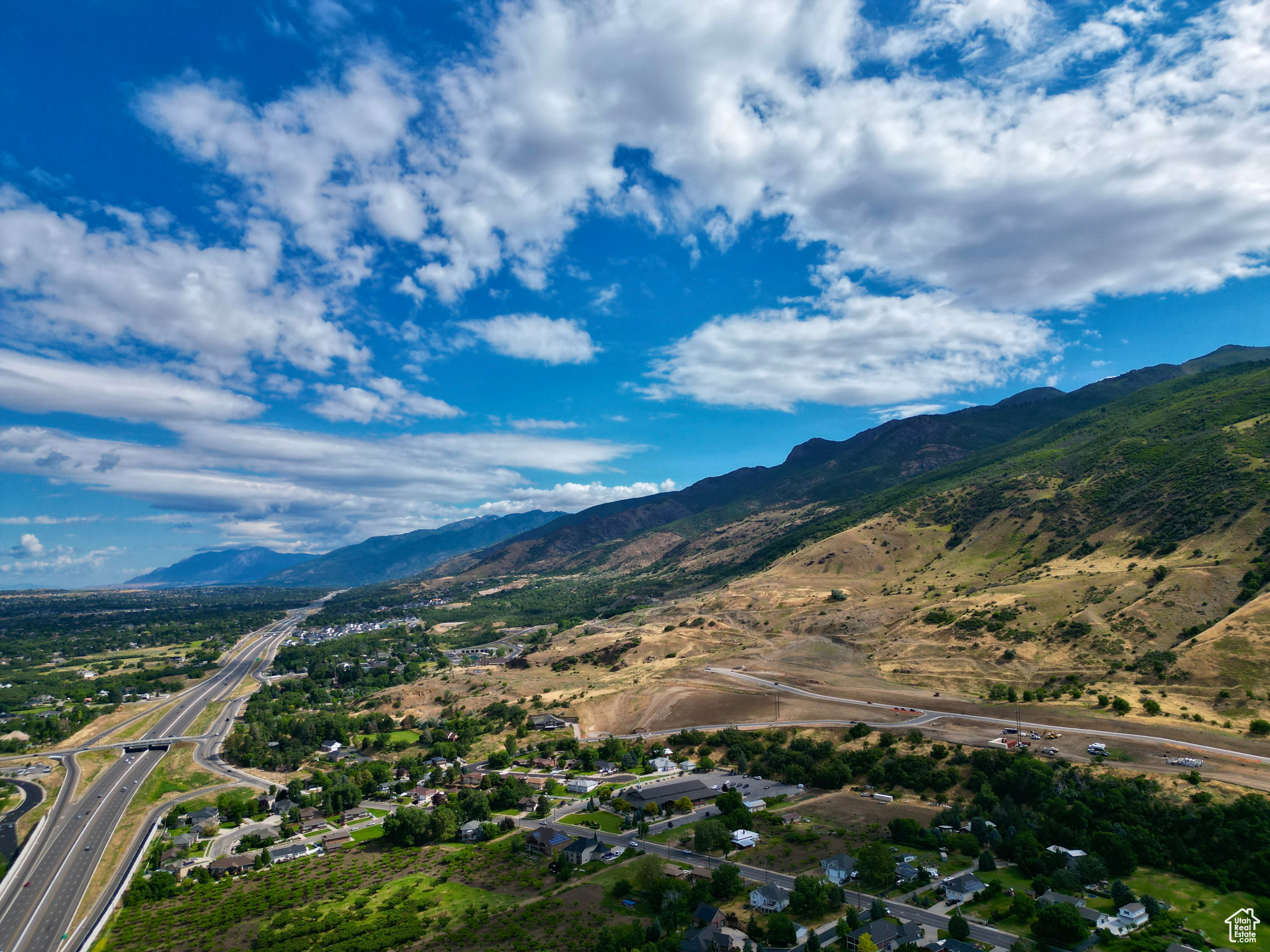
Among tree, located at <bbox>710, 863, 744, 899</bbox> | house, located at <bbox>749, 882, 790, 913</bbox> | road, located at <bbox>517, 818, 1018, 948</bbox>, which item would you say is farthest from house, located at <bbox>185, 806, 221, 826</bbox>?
house, located at <bbox>749, 882, 790, 913</bbox>

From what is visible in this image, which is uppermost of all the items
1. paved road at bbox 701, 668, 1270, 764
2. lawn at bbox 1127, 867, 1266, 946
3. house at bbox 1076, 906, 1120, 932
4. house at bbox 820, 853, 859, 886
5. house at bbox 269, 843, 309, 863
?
paved road at bbox 701, 668, 1270, 764

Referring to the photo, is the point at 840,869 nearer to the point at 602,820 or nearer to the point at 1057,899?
the point at 1057,899

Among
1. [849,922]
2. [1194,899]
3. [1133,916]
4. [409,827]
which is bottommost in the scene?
[1194,899]

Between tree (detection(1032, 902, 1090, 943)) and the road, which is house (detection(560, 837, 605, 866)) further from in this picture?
tree (detection(1032, 902, 1090, 943))

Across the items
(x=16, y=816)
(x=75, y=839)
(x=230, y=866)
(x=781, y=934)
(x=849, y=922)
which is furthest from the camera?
(x=16, y=816)

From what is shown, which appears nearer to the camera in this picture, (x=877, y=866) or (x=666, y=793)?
(x=877, y=866)

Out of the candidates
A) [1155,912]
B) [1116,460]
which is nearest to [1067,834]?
[1155,912]

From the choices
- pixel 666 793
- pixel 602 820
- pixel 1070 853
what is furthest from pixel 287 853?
pixel 1070 853

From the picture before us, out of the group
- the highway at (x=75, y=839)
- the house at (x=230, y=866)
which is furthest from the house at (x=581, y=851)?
the highway at (x=75, y=839)
